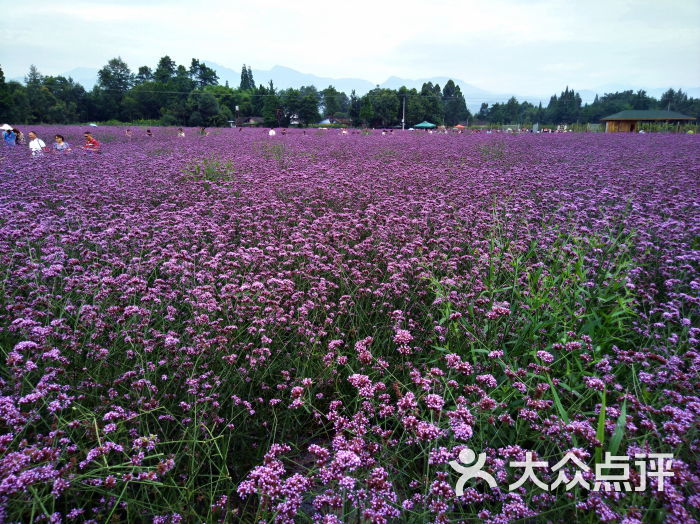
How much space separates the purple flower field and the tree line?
183ft

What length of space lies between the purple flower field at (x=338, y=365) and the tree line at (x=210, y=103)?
2199 inches

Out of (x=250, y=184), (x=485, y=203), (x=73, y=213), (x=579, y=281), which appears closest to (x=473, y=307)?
(x=579, y=281)

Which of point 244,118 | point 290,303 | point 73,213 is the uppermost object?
point 244,118

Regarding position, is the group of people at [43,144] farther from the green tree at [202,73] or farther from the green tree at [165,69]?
the green tree at [202,73]

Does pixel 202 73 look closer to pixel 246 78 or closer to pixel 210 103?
pixel 246 78

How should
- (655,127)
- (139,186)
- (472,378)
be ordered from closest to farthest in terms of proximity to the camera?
1. (472,378)
2. (139,186)
3. (655,127)

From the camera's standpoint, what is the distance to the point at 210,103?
2389 inches

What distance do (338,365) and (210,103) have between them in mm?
67241

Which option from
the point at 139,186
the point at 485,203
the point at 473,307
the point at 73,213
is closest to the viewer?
the point at 473,307

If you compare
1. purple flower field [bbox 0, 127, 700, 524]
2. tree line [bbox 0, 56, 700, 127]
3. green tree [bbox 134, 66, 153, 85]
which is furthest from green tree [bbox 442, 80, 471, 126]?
purple flower field [bbox 0, 127, 700, 524]

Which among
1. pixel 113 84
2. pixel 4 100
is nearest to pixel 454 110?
pixel 113 84

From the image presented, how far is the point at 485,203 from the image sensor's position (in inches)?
235

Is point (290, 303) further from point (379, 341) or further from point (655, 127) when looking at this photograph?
point (655, 127)

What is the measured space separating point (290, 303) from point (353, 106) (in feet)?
273
